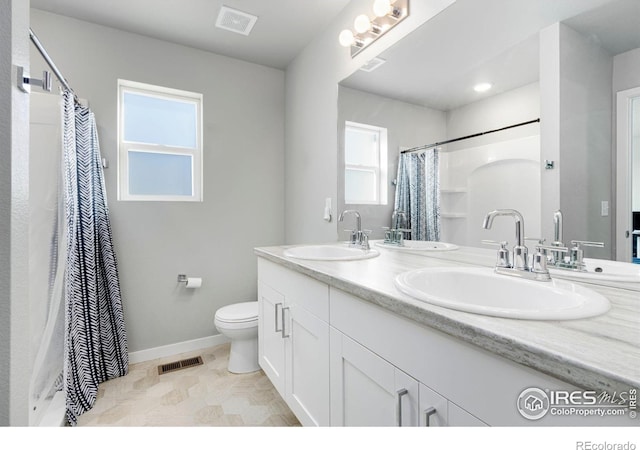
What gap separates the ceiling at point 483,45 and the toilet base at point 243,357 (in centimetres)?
184

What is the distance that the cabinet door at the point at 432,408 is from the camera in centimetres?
63

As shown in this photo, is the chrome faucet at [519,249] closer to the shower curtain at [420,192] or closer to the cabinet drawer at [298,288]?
the shower curtain at [420,192]

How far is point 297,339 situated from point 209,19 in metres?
2.14

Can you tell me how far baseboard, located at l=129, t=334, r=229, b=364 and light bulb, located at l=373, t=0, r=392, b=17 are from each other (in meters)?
2.54

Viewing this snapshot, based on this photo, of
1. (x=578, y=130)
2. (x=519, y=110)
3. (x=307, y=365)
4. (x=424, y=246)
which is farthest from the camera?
(x=424, y=246)

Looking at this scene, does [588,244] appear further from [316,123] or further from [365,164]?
[316,123]

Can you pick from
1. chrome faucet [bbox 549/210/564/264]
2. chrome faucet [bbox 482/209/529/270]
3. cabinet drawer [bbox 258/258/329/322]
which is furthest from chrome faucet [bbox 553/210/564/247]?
cabinet drawer [bbox 258/258/329/322]

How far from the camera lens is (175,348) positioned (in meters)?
2.27

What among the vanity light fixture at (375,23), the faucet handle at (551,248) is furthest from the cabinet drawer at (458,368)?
the vanity light fixture at (375,23)

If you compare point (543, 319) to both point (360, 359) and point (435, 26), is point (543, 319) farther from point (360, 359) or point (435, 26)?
point (435, 26)

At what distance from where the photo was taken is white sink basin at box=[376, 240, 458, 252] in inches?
54.0

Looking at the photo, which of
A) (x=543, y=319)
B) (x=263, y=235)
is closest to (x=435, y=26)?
(x=543, y=319)

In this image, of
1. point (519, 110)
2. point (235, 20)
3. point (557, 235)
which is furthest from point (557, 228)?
point (235, 20)

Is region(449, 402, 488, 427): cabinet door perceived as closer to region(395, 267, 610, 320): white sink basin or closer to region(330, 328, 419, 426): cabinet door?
region(330, 328, 419, 426): cabinet door
